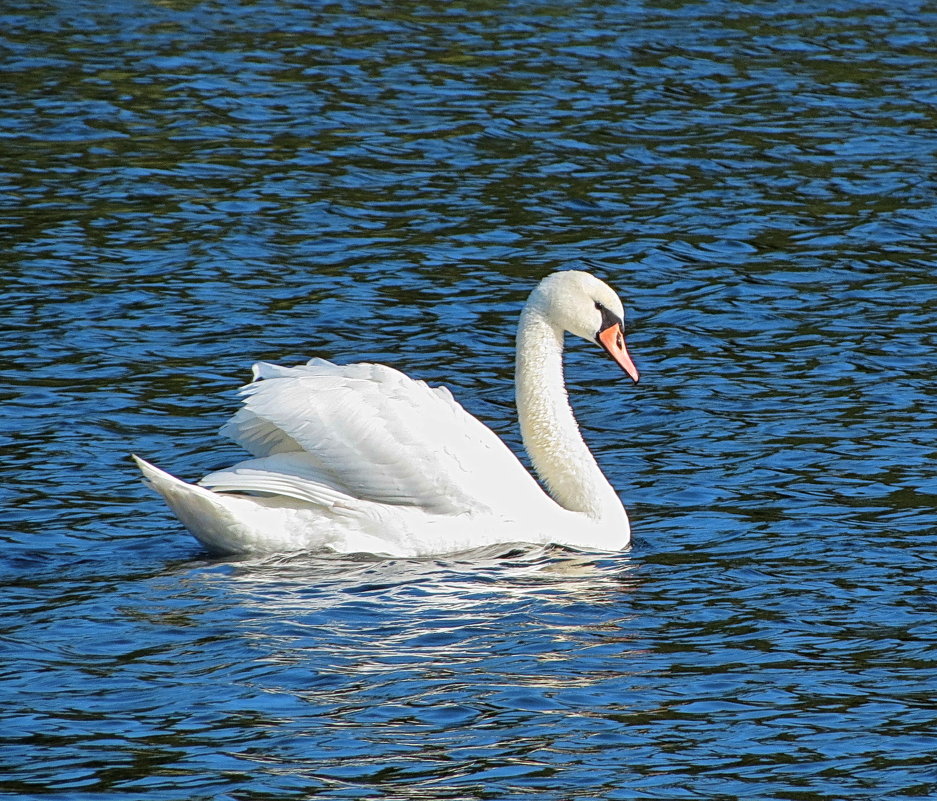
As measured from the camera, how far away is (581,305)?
10.4 m

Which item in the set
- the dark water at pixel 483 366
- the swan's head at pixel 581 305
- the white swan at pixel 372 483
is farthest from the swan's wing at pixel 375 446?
the swan's head at pixel 581 305

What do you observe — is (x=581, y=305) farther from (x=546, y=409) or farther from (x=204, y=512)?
(x=204, y=512)

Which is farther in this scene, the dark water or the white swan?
the white swan

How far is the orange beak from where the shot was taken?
10.5 metres

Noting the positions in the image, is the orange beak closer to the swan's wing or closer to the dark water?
the dark water

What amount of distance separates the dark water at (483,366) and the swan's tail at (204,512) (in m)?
0.16

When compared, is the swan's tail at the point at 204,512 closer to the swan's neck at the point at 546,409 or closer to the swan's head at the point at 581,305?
the swan's neck at the point at 546,409

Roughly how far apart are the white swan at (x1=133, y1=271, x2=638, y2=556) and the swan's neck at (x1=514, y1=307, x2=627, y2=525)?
351mm

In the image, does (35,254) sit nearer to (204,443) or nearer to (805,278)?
(204,443)

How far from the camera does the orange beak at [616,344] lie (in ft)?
34.5

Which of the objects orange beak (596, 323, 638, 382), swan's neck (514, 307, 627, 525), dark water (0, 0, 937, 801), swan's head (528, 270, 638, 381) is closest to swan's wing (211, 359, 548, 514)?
dark water (0, 0, 937, 801)

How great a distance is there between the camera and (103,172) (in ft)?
58.0

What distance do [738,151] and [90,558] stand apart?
11.3 m

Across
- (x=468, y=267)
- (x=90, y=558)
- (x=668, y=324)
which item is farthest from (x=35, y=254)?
(x=90, y=558)
